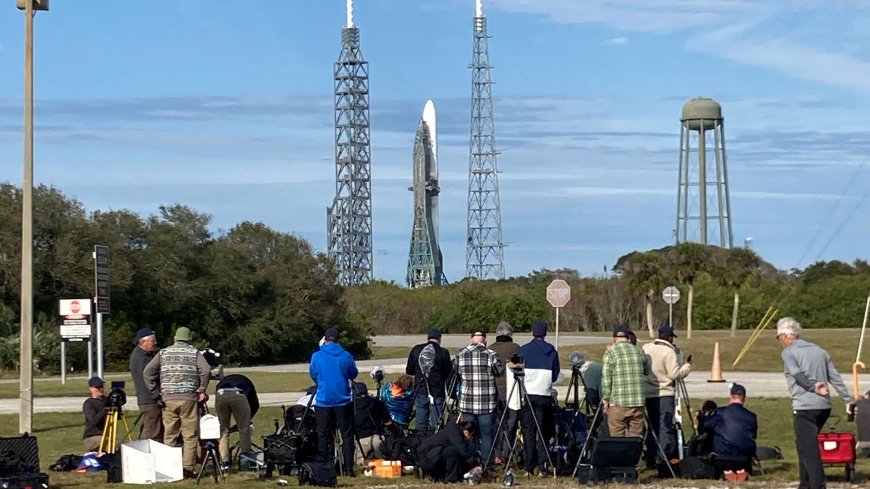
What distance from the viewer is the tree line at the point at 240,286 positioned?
51469 millimetres

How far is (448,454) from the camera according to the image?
1512 centimetres

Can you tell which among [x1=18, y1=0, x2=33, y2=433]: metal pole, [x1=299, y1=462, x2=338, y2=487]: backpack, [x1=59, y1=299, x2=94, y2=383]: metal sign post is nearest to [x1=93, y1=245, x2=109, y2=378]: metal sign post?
[x1=59, y1=299, x2=94, y2=383]: metal sign post

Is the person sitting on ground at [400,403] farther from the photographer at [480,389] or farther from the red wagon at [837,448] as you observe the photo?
the red wagon at [837,448]

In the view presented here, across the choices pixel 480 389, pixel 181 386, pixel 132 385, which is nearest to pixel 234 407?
pixel 181 386

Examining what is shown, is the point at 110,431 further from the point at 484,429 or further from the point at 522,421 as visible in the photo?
the point at 522,421

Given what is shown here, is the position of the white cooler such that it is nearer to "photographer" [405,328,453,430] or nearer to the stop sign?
"photographer" [405,328,453,430]

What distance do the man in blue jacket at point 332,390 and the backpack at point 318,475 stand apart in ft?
2.57

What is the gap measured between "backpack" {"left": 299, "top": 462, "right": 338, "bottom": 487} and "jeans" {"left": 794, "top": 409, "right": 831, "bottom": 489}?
498 cm

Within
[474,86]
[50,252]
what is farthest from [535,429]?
[474,86]

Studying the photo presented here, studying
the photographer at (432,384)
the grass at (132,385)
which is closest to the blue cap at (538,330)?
the photographer at (432,384)

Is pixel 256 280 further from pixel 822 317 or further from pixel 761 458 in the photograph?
pixel 761 458

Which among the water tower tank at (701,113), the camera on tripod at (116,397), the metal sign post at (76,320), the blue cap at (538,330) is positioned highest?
the water tower tank at (701,113)

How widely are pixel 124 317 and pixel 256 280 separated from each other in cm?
718

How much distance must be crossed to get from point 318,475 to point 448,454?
1.49m
